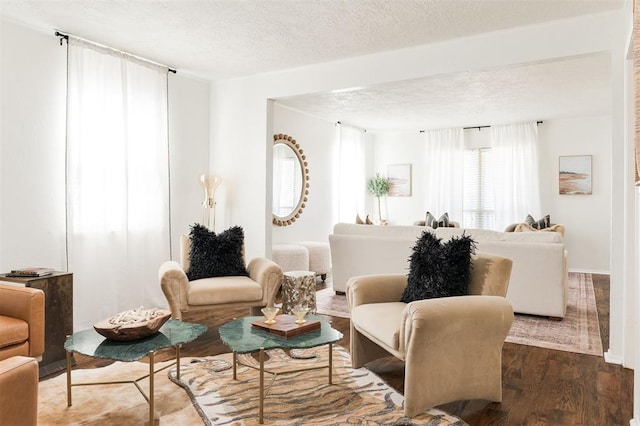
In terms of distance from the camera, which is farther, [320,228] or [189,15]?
[320,228]

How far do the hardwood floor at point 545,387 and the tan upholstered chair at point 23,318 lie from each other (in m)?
0.45

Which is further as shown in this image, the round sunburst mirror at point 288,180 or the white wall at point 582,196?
the white wall at point 582,196

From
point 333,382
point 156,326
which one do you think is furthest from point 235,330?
point 333,382

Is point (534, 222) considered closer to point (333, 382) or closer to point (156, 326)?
point (333, 382)

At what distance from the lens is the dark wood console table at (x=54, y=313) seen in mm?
3072

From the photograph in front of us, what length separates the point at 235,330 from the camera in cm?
269

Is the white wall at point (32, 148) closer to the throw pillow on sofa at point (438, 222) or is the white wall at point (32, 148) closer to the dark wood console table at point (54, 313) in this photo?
the dark wood console table at point (54, 313)

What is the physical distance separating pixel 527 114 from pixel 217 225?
516cm

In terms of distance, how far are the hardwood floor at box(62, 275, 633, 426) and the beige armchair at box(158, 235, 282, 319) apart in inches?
13.1

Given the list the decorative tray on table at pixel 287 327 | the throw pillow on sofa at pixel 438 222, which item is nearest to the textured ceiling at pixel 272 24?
the decorative tray on table at pixel 287 327

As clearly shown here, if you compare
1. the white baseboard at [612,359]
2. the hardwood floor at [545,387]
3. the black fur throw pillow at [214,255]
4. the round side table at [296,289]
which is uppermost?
the black fur throw pillow at [214,255]

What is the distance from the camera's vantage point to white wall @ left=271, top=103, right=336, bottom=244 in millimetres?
6891

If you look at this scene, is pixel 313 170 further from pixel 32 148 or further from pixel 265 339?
pixel 265 339

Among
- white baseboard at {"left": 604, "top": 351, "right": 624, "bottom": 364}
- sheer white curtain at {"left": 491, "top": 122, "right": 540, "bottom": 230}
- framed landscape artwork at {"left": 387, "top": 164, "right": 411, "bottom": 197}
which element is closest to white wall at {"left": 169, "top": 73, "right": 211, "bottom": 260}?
white baseboard at {"left": 604, "top": 351, "right": 624, "bottom": 364}
